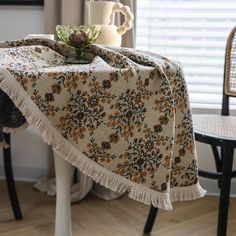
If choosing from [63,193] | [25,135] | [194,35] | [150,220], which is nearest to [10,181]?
[25,135]

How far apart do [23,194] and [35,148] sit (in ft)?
0.85

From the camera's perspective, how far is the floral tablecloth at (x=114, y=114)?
1033 millimetres

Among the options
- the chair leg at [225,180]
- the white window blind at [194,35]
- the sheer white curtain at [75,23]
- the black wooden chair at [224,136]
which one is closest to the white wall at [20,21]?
the sheer white curtain at [75,23]

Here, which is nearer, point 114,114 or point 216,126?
point 114,114

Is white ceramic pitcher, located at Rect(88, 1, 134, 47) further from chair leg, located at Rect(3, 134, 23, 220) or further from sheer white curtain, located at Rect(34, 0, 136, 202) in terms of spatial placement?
chair leg, located at Rect(3, 134, 23, 220)

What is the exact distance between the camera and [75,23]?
6.62 feet

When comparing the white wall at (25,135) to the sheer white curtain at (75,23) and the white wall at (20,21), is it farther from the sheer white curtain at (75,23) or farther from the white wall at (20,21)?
the sheer white curtain at (75,23)

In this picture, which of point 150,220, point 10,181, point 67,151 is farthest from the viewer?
point 10,181

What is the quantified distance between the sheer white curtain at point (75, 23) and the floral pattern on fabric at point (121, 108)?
0.82m

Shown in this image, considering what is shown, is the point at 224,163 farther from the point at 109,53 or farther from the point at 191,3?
the point at 191,3

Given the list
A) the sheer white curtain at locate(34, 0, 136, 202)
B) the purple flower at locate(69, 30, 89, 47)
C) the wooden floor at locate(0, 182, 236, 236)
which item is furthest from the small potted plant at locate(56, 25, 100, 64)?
the wooden floor at locate(0, 182, 236, 236)

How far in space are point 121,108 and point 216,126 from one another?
0.64 meters

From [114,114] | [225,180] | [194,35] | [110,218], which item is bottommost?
[110,218]

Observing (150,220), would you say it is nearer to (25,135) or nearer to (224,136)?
(224,136)
